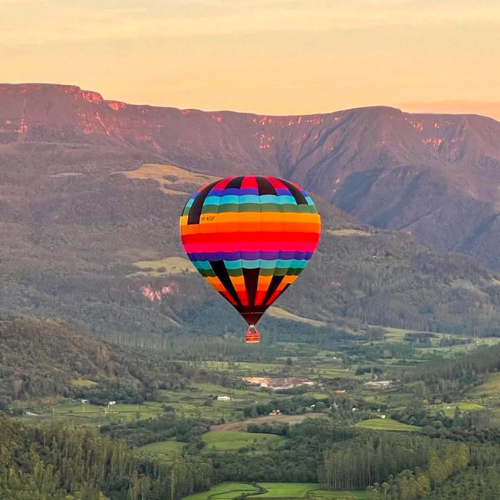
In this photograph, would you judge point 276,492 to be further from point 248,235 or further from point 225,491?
point 248,235

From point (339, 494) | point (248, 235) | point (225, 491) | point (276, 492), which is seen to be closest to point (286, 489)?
point (276, 492)

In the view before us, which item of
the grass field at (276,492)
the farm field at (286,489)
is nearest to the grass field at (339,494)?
the grass field at (276,492)

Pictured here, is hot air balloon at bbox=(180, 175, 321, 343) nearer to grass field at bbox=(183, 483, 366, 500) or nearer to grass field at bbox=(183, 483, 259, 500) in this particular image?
grass field at bbox=(183, 483, 366, 500)

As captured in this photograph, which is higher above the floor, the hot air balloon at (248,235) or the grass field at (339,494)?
the hot air balloon at (248,235)

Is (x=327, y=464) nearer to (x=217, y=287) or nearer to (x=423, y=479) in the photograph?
(x=423, y=479)

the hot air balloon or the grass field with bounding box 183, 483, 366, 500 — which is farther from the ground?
the hot air balloon

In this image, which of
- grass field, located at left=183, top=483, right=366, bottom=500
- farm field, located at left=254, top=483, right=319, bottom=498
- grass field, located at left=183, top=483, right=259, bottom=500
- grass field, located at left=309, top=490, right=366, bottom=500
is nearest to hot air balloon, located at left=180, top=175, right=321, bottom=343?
grass field, located at left=183, top=483, right=366, bottom=500

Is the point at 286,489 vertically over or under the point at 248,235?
under

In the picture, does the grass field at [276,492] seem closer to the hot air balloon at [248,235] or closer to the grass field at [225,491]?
the grass field at [225,491]

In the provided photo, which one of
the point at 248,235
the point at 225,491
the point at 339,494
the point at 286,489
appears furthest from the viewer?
the point at 286,489
